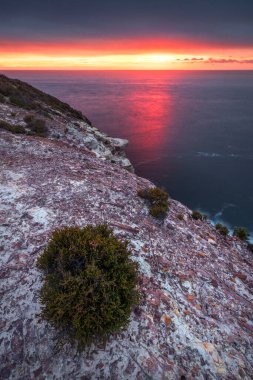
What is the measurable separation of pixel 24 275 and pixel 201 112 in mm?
125602

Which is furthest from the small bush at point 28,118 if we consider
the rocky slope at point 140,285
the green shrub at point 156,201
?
the green shrub at point 156,201

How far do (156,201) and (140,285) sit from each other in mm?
6119

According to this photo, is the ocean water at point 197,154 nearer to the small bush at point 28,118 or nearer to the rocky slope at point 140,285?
the rocky slope at point 140,285

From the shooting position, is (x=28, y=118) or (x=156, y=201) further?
(x=28, y=118)

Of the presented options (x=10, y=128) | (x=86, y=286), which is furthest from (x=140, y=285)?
(x=10, y=128)

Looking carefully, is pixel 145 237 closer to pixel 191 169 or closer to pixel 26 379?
pixel 26 379

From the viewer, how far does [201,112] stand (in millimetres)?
122438

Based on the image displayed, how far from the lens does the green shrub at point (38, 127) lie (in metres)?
24.2

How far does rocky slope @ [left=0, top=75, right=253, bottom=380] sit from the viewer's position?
7.34 m

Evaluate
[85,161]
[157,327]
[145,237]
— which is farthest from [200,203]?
[157,327]

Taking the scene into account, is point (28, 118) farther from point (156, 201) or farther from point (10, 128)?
point (156, 201)

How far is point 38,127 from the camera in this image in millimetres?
24484

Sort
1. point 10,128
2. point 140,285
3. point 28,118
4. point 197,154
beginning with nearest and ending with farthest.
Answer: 1. point 140,285
2. point 10,128
3. point 28,118
4. point 197,154

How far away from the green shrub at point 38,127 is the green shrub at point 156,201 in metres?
12.9
